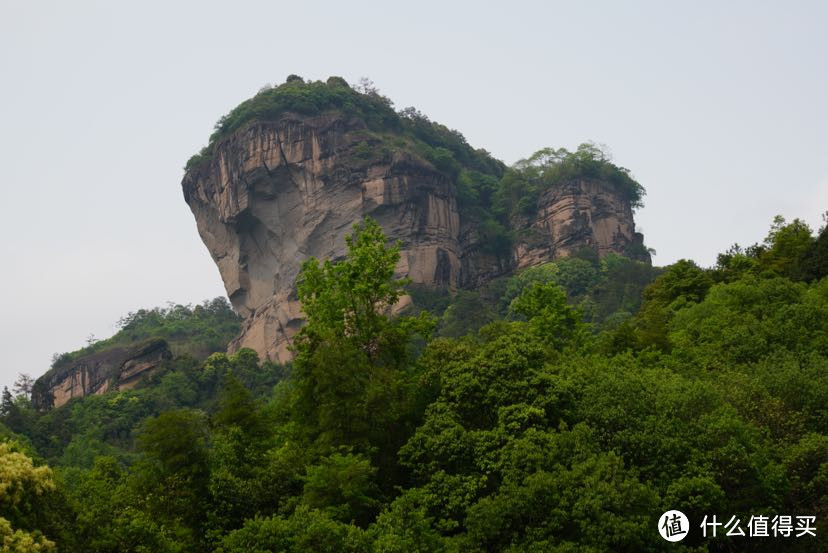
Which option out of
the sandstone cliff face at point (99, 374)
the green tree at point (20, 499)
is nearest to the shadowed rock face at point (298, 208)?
the sandstone cliff face at point (99, 374)

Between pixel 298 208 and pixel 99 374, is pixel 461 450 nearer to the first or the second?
pixel 298 208

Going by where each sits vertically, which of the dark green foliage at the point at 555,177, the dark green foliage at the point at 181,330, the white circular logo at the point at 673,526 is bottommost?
the white circular logo at the point at 673,526

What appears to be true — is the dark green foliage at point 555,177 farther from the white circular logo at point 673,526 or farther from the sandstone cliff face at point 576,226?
the white circular logo at point 673,526

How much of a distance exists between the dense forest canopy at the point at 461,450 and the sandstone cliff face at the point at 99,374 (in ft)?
121

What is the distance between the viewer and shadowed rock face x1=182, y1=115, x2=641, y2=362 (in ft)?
188

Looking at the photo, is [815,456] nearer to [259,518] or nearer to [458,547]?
[458,547]

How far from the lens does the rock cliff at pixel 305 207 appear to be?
188 feet

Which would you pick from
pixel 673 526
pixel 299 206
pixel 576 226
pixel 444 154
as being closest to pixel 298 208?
pixel 299 206

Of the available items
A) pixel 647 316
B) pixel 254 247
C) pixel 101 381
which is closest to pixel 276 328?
pixel 254 247

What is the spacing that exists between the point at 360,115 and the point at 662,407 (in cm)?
4768

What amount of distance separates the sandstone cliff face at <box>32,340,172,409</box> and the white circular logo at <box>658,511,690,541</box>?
148 ft

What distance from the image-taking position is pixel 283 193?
58.2 m

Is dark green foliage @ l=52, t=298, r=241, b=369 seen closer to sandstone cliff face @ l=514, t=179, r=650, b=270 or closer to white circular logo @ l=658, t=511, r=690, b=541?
sandstone cliff face @ l=514, t=179, r=650, b=270

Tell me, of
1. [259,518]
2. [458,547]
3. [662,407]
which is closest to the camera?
[458,547]
